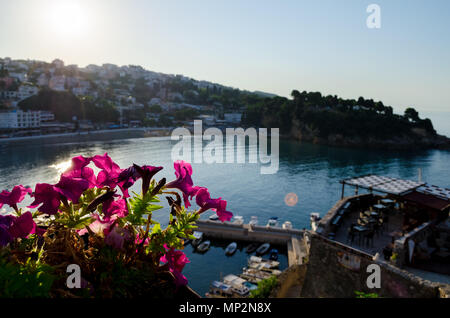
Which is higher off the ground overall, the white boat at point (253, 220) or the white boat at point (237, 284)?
the white boat at point (253, 220)

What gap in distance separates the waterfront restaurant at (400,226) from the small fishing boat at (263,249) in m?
8.92

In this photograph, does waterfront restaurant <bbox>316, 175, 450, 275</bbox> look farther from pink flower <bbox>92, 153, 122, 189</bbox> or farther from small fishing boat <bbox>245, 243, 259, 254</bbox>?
small fishing boat <bbox>245, 243, 259, 254</bbox>

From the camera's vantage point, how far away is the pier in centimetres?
1889

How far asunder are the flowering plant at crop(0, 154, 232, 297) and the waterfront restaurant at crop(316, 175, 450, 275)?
6.43 meters

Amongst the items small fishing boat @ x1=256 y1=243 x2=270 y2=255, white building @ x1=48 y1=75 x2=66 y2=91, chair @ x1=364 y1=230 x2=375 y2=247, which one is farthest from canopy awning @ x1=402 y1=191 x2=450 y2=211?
white building @ x1=48 y1=75 x2=66 y2=91

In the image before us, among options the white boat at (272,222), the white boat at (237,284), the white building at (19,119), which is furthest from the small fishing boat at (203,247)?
the white building at (19,119)

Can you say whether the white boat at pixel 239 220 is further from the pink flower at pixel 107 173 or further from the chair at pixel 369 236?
the pink flower at pixel 107 173

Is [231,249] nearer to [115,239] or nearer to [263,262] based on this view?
[263,262]

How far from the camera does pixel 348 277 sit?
644cm

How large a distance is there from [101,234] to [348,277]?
6.67 metres

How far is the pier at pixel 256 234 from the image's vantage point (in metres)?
18.9
